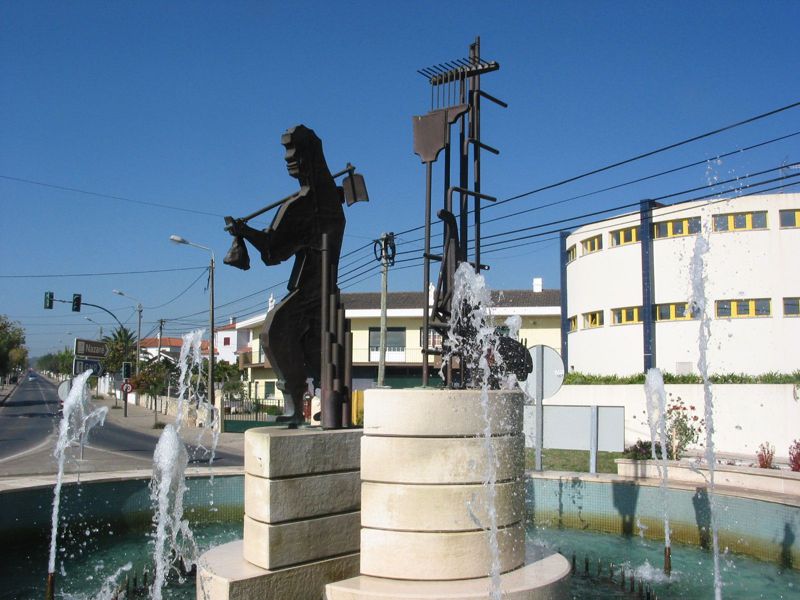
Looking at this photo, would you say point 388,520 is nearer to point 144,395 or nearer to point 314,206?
point 314,206

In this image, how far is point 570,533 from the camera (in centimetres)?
1036

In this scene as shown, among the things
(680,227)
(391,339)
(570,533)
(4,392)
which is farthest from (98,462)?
(4,392)

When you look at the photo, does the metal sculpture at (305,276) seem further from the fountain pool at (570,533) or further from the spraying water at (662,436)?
the spraying water at (662,436)

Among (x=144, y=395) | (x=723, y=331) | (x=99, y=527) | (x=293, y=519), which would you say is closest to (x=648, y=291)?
(x=723, y=331)

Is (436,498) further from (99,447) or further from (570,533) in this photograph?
(99,447)

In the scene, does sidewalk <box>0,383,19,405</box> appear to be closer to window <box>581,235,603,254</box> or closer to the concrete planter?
window <box>581,235,603,254</box>

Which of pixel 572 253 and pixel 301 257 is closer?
pixel 301 257

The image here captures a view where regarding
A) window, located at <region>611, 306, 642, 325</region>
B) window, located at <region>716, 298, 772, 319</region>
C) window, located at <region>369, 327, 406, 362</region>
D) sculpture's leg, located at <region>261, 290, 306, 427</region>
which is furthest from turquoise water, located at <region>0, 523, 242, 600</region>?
window, located at <region>369, 327, 406, 362</region>

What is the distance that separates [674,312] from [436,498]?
79.9ft

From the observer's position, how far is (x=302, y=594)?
5.94 meters

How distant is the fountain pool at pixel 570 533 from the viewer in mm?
7801

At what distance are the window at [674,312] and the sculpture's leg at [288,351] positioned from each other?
22706 mm

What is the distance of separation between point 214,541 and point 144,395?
5225cm

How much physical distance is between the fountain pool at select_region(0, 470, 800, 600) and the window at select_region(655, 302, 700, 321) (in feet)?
59.7
